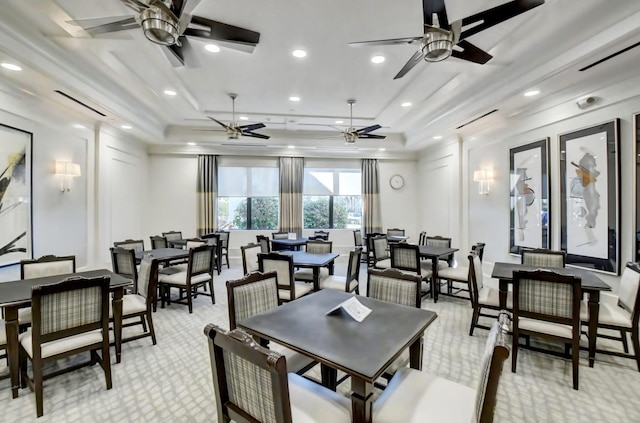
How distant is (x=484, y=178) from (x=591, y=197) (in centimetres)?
190

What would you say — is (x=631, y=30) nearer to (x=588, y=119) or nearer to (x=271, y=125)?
(x=588, y=119)

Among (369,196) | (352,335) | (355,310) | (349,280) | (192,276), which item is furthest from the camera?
(369,196)

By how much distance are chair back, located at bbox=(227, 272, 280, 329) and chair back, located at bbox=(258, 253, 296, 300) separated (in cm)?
80

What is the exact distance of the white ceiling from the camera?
110 inches

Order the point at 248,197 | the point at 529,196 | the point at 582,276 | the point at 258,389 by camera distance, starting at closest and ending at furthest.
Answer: the point at 258,389, the point at 582,276, the point at 529,196, the point at 248,197

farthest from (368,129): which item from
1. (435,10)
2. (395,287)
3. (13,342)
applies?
(13,342)

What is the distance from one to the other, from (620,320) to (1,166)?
682cm

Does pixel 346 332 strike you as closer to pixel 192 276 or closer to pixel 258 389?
pixel 258 389

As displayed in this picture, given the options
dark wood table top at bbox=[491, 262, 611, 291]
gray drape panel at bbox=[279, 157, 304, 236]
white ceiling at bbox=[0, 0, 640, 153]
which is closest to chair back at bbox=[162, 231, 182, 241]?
white ceiling at bbox=[0, 0, 640, 153]

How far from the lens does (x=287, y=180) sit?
7.88 metres

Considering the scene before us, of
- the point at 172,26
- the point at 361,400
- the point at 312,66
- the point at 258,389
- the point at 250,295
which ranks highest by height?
the point at 312,66

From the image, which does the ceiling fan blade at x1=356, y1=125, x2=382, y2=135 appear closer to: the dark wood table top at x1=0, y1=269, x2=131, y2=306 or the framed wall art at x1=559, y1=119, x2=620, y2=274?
the framed wall art at x1=559, y1=119, x2=620, y2=274

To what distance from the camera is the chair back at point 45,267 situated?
10.1ft

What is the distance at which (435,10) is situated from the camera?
229 cm
